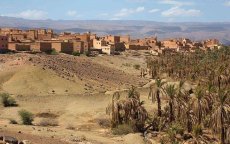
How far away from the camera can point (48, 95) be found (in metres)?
61.9

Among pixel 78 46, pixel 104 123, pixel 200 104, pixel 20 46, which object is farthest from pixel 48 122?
pixel 78 46

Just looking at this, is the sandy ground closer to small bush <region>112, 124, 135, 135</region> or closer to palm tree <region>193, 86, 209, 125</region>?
small bush <region>112, 124, 135, 135</region>

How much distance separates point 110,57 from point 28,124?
6543 centimetres

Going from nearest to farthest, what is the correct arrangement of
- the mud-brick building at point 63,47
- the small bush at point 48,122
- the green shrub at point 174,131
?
1. the green shrub at point 174,131
2. the small bush at point 48,122
3. the mud-brick building at point 63,47

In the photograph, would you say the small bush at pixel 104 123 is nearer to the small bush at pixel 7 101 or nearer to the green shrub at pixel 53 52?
the small bush at pixel 7 101

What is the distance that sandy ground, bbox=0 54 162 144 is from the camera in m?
38.0

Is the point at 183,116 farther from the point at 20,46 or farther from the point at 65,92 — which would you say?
the point at 20,46

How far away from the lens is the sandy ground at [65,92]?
38000 mm

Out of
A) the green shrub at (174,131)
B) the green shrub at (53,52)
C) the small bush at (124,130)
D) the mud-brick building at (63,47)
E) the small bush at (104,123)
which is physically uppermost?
the mud-brick building at (63,47)

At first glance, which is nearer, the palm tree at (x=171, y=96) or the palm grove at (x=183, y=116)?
the palm grove at (x=183, y=116)

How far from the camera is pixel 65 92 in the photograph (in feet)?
212

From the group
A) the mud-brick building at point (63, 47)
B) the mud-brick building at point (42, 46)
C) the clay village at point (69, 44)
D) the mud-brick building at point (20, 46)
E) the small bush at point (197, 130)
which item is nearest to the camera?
the small bush at point (197, 130)

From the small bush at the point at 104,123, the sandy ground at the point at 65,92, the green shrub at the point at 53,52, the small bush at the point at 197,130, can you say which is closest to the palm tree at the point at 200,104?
the small bush at the point at 197,130

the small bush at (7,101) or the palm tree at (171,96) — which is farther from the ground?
the palm tree at (171,96)
